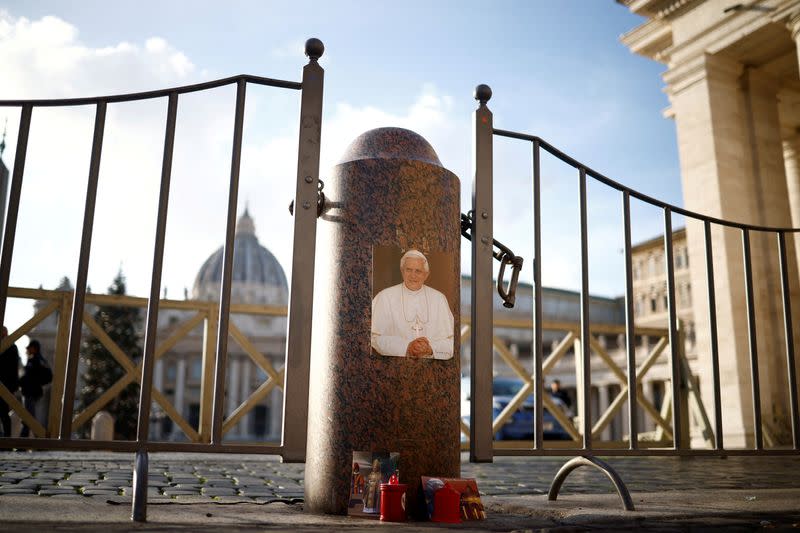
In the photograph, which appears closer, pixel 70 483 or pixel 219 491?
pixel 219 491

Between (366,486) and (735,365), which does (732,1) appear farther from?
(366,486)

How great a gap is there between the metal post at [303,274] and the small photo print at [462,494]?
19.8 inches

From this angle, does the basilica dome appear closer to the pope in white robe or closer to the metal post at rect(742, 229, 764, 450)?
the metal post at rect(742, 229, 764, 450)

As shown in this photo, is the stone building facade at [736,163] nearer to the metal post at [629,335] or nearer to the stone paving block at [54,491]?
the metal post at [629,335]

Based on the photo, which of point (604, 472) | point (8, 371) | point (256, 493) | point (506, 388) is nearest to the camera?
point (604, 472)

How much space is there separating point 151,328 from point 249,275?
97.2 meters

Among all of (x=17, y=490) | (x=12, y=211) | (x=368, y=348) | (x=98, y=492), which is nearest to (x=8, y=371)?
(x=17, y=490)

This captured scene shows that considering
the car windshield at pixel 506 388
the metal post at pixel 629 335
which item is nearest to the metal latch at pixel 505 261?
the metal post at pixel 629 335

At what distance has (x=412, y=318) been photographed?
115 inches

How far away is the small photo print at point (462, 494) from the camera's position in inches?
109

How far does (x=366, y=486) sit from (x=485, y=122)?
1.74 meters

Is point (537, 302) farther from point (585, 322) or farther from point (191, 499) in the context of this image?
point (191, 499)

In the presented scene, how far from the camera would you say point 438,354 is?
296cm

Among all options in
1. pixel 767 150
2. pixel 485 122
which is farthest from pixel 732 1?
pixel 485 122
